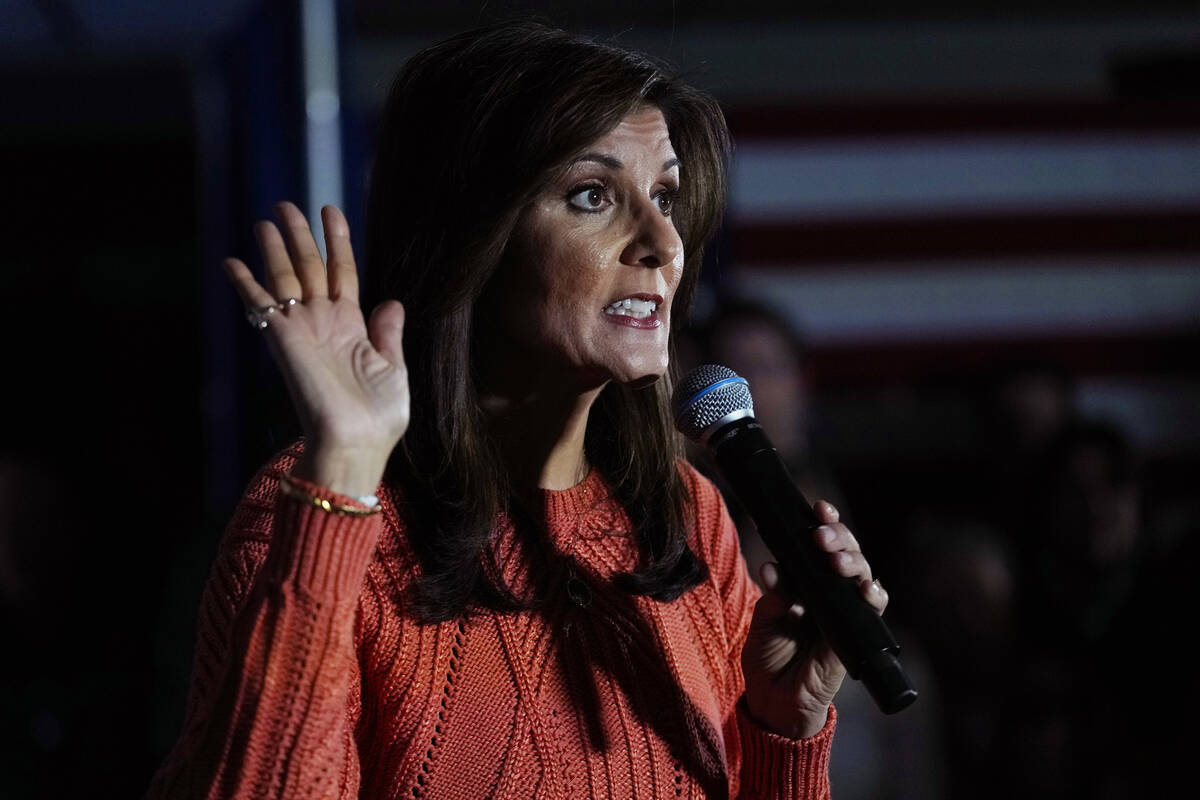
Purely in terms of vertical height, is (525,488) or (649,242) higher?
(649,242)

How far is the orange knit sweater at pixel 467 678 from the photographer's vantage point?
119cm

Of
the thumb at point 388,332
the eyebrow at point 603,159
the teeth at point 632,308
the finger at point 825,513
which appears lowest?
the finger at point 825,513

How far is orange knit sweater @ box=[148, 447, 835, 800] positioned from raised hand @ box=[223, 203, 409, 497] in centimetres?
5

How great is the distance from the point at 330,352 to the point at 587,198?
0.38m

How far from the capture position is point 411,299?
1529 millimetres

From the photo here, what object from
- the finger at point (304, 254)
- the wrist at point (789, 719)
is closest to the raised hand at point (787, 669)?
the wrist at point (789, 719)

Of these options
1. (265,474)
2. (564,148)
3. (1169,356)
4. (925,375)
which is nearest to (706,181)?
(564,148)

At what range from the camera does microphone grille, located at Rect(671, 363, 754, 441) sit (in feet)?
4.68

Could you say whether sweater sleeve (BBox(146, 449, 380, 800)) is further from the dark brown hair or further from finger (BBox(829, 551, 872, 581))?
finger (BBox(829, 551, 872, 581))

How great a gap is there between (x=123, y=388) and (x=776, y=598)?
3.53m

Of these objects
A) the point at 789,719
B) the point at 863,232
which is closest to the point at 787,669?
the point at 789,719

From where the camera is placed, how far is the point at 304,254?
4.17 ft

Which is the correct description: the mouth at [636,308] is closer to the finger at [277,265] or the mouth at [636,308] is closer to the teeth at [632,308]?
the teeth at [632,308]

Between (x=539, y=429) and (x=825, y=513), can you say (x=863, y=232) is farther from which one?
(x=825, y=513)
